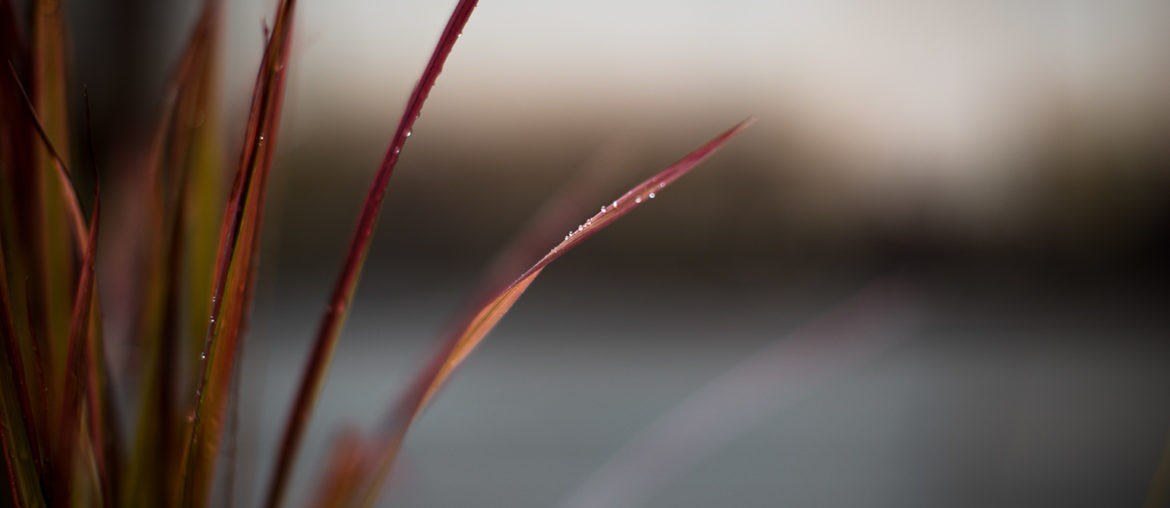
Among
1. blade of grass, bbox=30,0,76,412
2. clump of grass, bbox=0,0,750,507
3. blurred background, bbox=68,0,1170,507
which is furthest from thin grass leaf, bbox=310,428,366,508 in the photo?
blurred background, bbox=68,0,1170,507

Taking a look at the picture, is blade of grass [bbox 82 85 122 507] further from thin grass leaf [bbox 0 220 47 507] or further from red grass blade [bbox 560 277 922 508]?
red grass blade [bbox 560 277 922 508]

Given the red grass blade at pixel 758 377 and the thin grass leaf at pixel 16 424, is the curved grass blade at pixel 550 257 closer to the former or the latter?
the thin grass leaf at pixel 16 424

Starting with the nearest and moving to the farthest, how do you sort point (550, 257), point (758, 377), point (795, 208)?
point (550, 257) → point (758, 377) → point (795, 208)

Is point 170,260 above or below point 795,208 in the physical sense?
below

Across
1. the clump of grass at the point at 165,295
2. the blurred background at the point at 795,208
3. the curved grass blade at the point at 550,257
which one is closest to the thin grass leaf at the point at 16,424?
the clump of grass at the point at 165,295

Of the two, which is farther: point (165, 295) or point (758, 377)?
point (758, 377)

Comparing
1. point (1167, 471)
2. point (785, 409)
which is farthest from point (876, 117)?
point (1167, 471)

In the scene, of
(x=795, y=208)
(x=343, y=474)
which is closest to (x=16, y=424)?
(x=343, y=474)

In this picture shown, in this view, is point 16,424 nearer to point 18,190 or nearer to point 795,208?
point 18,190
